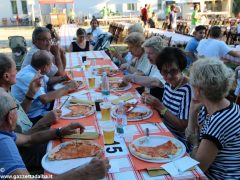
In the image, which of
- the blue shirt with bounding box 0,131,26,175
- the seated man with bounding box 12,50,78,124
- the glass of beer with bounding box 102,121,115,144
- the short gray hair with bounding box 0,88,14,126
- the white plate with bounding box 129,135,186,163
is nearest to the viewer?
the blue shirt with bounding box 0,131,26,175

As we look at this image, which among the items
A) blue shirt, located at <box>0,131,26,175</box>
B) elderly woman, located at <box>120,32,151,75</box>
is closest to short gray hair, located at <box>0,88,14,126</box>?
blue shirt, located at <box>0,131,26,175</box>

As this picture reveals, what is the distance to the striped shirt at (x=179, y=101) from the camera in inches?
94.3

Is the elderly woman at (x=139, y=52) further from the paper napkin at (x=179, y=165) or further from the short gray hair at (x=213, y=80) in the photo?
the paper napkin at (x=179, y=165)

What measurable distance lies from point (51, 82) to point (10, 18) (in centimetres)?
2712

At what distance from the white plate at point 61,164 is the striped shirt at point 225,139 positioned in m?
0.75

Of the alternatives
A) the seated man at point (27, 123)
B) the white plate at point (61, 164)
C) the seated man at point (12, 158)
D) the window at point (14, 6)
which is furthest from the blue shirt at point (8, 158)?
the window at point (14, 6)

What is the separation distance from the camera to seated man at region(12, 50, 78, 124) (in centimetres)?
299

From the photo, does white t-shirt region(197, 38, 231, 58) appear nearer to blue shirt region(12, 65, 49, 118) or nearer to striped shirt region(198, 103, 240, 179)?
blue shirt region(12, 65, 49, 118)

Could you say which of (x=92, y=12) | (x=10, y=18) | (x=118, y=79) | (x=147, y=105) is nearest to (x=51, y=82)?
(x=118, y=79)

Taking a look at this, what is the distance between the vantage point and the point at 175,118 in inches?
93.3

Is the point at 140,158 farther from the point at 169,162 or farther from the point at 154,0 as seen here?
the point at 154,0

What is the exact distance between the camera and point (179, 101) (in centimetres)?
250

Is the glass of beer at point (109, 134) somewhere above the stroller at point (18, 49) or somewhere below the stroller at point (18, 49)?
below

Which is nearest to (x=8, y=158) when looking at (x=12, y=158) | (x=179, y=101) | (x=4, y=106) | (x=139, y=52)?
(x=12, y=158)
